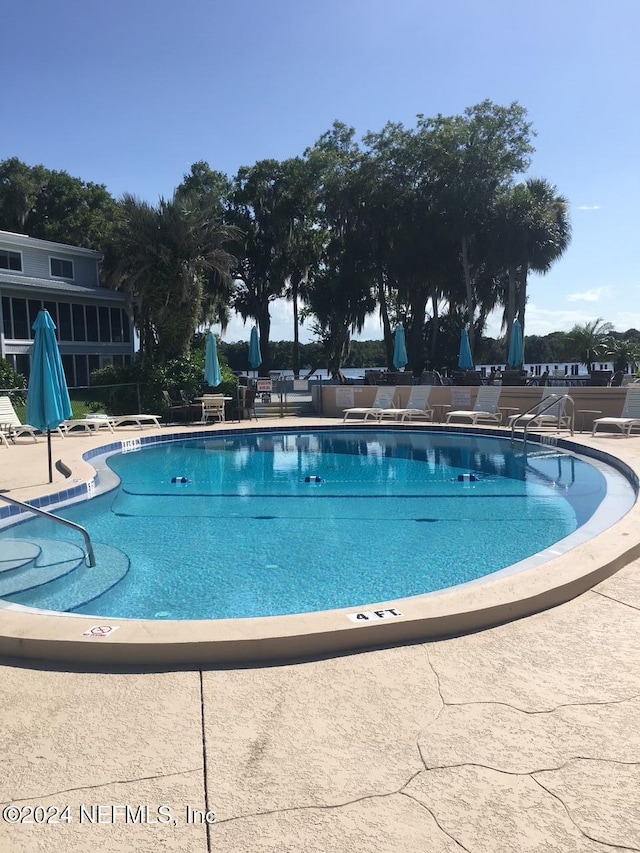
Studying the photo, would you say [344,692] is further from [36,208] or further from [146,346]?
[36,208]

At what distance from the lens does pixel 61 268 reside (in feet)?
84.5

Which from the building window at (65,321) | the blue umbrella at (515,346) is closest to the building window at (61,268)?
the building window at (65,321)

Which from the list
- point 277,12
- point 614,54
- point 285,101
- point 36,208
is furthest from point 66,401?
point 36,208

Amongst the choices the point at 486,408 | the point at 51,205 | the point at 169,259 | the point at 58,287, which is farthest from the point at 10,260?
the point at 486,408

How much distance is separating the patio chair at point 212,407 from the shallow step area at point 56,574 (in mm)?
11298

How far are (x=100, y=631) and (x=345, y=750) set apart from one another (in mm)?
1571

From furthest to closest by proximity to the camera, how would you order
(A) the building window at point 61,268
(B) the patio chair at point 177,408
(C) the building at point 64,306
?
1. (A) the building window at point 61,268
2. (C) the building at point 64,306
3. (B) the patio chair at point 177,408

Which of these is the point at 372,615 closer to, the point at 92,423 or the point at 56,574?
the point at 56,574

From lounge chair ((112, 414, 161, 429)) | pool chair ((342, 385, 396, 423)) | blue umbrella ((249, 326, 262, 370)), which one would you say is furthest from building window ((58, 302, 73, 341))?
pool chair ((342, 385, 396, 423))

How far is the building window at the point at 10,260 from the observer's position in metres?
23.5

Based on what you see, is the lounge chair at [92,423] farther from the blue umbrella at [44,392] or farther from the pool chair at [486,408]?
the pool chair at [486,408]

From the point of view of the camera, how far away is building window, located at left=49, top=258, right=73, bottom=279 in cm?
2538

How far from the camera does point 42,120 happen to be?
601 inches

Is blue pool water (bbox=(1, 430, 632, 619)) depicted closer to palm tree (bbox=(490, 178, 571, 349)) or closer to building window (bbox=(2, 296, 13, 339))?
building window (bbox=(2, 296, 13, 339))
